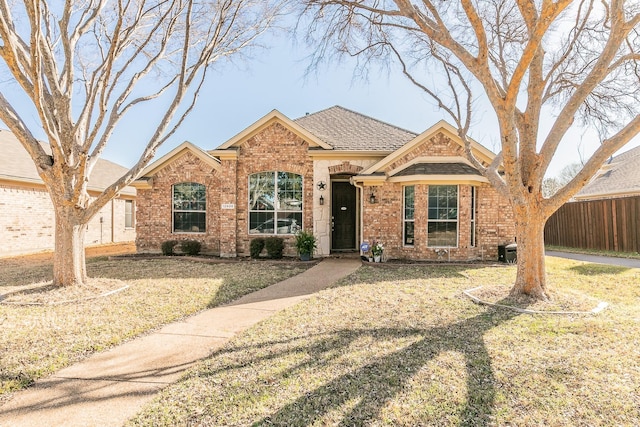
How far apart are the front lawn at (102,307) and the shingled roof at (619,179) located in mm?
15803

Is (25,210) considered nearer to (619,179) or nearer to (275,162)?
(275,162)

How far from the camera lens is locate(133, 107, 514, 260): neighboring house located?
34.5 ft

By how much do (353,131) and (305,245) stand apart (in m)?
5.26

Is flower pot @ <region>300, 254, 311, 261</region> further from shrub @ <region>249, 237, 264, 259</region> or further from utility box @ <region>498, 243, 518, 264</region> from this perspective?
utility box @ <region>498, 243, 518, 264</region>

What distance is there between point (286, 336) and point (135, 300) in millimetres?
3416

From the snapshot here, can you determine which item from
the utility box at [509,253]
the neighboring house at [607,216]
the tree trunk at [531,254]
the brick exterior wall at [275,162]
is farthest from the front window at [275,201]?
the neighboring house at [607,216]

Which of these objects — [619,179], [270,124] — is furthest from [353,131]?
[619,179]

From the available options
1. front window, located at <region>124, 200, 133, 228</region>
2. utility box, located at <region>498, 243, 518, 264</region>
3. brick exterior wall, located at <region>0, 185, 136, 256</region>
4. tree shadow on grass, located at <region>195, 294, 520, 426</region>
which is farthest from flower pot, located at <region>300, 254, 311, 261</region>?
front window, located at <region>124, 200, 133, 228</region>

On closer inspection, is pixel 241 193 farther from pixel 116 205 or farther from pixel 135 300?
pixel 116 205

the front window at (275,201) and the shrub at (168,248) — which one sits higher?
the front window at (275,201)

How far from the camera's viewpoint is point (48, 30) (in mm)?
7355

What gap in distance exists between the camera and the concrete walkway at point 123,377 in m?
2.68

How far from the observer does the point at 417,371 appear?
331 centimetres

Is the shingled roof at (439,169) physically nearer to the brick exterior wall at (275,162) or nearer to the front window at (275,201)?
the brick exterior wall at (275,162)
